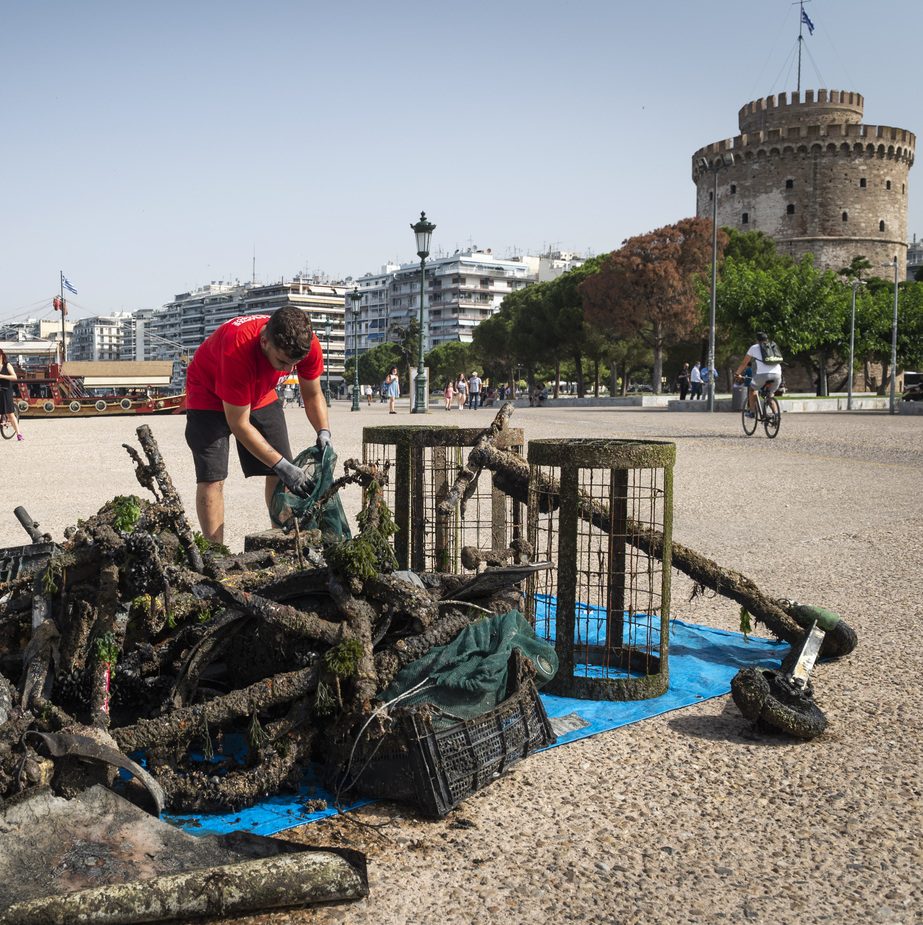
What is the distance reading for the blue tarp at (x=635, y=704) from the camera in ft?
9.25

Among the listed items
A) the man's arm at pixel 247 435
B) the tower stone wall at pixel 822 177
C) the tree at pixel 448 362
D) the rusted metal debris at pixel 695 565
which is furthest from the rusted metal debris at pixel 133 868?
the tree at pixel 448 362

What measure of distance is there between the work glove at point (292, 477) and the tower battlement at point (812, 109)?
67.3m

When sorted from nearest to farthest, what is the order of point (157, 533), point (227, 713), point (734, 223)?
Answer: point (227, 713), point (157, 533), point (734, 223)

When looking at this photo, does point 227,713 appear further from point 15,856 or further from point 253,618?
point 15,856

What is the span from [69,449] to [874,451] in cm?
1324

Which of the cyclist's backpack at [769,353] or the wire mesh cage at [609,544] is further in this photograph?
the cyclist's backpack at [769,353]

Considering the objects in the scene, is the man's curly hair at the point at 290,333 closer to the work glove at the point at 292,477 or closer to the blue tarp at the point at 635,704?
the work glove at the point at 292,477

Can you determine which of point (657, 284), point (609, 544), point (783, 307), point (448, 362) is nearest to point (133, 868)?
point (609, 544)

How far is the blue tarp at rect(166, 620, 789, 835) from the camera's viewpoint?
282 centimetres

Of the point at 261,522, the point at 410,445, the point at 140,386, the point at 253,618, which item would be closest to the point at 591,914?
the point at 253,618

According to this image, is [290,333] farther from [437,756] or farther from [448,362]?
[448,362]

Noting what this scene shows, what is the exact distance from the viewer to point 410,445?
485 cm

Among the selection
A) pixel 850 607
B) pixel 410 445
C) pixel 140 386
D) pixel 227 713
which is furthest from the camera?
pixel 140 386

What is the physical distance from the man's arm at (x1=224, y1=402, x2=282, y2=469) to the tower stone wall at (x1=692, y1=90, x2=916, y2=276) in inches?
2520
